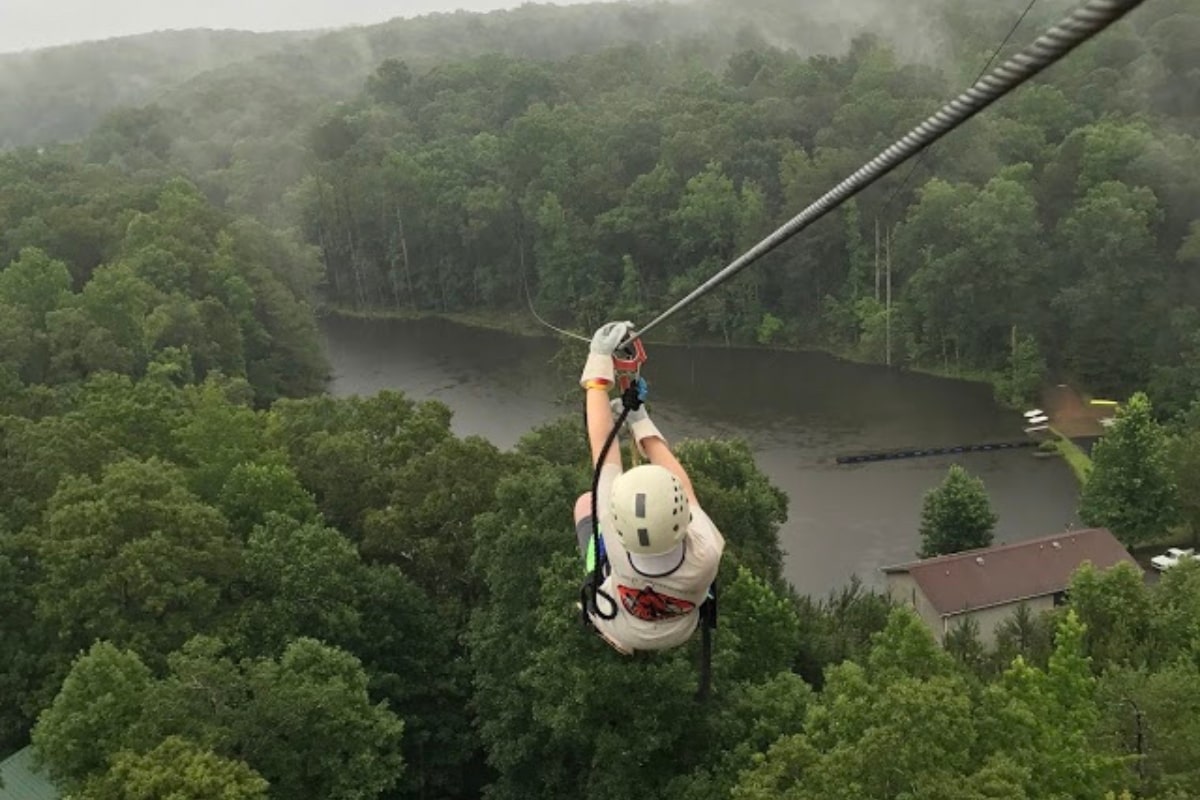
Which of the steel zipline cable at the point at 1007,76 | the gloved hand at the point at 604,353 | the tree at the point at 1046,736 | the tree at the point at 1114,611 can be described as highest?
the steel zipline cable at the point at 1007,76

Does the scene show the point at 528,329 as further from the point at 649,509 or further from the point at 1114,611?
the point at 649,509

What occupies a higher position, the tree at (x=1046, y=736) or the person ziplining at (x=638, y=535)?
the person ziplining at (x=638, y=535)

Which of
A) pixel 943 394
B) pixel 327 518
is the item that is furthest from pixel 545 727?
pixel 943 394

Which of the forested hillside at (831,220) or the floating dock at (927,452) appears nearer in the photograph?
the floating dock at (927,452)

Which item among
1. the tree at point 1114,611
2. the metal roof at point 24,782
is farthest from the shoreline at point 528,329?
the metal roof at point 24,782

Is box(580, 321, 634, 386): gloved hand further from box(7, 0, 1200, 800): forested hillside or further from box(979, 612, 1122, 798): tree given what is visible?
box(979, 612, 1122, 798): tree

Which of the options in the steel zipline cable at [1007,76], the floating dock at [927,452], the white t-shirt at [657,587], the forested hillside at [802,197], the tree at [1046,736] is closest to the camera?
the steel zipline cable at [1007,76]

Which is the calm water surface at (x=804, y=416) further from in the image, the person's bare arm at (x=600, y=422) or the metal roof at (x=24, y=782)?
the person's bare arm at (x=600, y=422)
